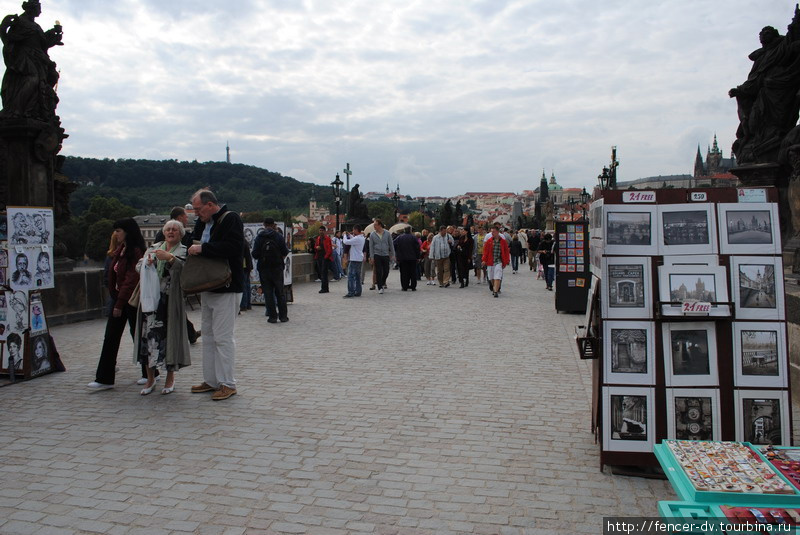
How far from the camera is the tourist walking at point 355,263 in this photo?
50.9ft

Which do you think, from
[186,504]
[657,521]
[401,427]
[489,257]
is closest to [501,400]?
[401,427]

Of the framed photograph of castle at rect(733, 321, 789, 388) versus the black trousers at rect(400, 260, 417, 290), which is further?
the black trousers at rect(400, 260, 417, 290)

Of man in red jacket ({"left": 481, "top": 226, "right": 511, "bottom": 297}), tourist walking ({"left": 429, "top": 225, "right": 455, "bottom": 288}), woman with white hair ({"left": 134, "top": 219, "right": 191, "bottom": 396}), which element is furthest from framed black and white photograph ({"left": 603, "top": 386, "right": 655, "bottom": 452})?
tourist walking ({"left": 429, "top": 225, "right": 455, "bottom": 288})

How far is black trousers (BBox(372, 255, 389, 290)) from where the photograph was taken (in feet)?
55.0

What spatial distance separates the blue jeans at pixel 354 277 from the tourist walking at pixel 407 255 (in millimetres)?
2012

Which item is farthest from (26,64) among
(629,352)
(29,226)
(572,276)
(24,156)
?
(629,352)

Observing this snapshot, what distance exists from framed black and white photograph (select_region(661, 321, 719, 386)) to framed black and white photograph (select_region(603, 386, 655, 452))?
0.21 meters

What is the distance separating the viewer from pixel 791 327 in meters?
5.81

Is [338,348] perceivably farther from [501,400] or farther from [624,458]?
[624,458]

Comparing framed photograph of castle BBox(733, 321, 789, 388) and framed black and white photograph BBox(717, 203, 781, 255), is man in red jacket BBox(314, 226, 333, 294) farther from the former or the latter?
framed photograph of castle BBox(733, 321, 789, 388)

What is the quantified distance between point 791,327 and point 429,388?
11.5 feet

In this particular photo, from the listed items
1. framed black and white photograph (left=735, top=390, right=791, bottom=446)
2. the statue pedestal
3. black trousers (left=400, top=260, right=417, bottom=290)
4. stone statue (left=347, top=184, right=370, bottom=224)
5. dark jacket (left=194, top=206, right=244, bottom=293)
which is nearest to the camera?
framed black and white photograph (left=735, top=390, right=791, bottom=446)

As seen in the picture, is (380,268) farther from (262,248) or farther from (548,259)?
(262,248)

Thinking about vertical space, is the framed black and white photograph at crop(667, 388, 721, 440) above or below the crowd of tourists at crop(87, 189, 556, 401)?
below
